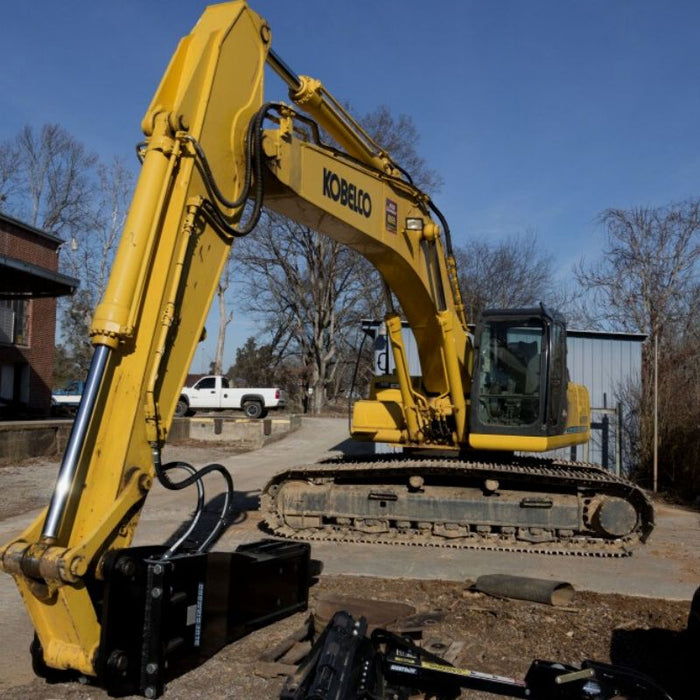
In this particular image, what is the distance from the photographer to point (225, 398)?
102 feet

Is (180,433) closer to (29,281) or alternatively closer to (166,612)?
(29,281)

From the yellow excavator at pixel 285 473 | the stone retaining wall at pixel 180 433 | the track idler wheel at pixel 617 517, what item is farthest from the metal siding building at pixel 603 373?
the stone retaining wall at pixel 180 433

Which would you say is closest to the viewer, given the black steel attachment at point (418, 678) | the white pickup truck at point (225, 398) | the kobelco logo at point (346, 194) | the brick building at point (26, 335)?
the black steel attachment at point (418, 678)

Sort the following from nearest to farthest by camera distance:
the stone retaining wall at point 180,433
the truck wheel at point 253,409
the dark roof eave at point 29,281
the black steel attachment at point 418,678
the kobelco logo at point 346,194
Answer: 1. the black steel attachment at point 418,678
2. the kobelco logo at point 346,194
3. the stone retaining wall at point 180,433
4. the dark roof eave at point 29,281
5. the truck wheel at point 253,409

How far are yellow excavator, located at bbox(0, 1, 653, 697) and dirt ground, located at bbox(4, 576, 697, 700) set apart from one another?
24 centimetres

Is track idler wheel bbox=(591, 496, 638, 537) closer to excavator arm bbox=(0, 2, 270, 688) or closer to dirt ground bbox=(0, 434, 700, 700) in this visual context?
dirt ground bbox=(0, 434, 700, 700)

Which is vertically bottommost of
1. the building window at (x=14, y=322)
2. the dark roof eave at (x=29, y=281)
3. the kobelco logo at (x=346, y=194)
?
the kobelco logo at (x=346, y=194)

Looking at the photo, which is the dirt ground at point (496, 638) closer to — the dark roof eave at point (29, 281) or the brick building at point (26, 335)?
the dark roof eave at point (29, 281)

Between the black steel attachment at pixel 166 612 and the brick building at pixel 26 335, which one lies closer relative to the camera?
the black steel attachment at pixel 166 612

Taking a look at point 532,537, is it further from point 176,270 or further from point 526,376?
point 176,270

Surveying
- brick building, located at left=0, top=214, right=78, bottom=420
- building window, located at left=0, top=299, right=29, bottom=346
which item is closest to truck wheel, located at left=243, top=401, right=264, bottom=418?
brick building, located at left=0, top=214, right=78, bottom=420

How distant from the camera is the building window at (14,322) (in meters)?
25.1

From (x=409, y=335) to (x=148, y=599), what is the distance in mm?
13388

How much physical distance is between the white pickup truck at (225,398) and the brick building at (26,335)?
19.1 ft
